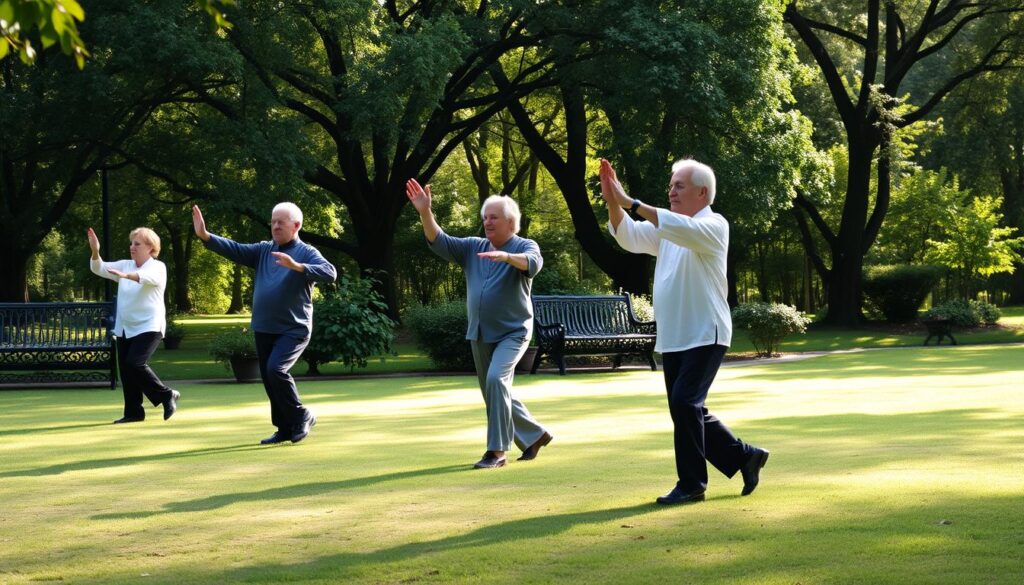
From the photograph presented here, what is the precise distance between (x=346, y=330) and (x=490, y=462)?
1239 centimetres

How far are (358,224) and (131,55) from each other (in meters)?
12.2

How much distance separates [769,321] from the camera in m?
25.5

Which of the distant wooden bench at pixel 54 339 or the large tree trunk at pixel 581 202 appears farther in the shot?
the large tree trunk at pixel 581 202

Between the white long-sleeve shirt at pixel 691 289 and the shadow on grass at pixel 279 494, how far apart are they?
229 centimetres

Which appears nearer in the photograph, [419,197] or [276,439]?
[419,197]

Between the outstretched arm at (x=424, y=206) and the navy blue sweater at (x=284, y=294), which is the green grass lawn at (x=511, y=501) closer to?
the navy blue sweater at (x=284, y=294)

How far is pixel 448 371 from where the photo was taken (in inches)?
870

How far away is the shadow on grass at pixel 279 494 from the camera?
23.6 feet

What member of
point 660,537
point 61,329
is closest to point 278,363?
point 660,537

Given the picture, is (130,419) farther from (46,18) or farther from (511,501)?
(46,18)

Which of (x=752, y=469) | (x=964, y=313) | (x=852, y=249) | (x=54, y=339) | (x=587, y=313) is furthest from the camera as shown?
(x=852, y=249)

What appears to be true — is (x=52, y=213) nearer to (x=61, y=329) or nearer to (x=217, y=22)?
(x=61, y=329)

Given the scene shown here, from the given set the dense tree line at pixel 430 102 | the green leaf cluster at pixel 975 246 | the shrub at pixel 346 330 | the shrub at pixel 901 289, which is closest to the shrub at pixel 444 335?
the shrub at pixel 346 330

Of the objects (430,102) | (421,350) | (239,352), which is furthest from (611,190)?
(430,102)
